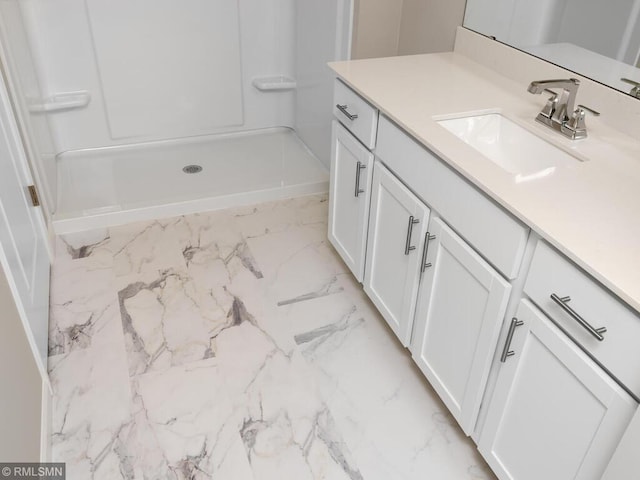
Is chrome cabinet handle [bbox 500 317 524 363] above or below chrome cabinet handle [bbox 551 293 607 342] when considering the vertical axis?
below

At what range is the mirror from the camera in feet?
5.32

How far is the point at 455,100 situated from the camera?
6.04ft

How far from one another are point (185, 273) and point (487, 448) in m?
1.47

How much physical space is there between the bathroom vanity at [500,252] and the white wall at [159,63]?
4.91ft

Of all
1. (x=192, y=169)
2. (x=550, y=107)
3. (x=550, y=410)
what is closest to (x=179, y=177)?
(x=192, y=169)

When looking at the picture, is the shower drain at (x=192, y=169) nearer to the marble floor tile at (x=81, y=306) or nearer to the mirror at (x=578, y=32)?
the marble floor tile at (x=81, y=306)

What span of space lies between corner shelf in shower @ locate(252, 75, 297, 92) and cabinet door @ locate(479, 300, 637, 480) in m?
2.58

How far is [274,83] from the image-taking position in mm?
3523

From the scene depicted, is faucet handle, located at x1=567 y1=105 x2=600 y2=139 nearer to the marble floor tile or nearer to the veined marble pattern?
the veined marble pattern

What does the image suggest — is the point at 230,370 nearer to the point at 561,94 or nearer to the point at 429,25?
the point at 561,94

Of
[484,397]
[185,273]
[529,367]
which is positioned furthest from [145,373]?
[529,367]

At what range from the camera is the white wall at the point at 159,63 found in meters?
3.02

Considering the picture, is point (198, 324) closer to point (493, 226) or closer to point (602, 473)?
point (493, 226)

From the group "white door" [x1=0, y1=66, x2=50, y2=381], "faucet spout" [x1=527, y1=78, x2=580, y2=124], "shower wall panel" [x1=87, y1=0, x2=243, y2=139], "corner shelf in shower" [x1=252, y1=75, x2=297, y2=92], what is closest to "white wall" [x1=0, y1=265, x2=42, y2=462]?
"white door" [x1=0, y1=66, x2=50, y2=381]
